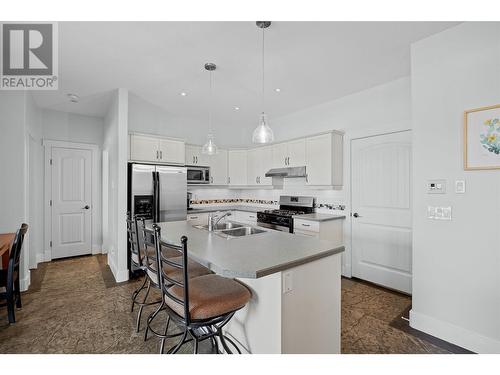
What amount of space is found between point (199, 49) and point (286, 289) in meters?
2.30

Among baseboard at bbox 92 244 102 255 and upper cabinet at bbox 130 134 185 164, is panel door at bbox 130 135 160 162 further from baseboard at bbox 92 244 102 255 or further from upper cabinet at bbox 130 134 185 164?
baseboard at bbox 92 244 102 255

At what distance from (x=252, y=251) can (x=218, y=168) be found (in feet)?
12.1

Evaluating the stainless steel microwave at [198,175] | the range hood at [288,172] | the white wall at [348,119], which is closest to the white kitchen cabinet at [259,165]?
the range hood at [288,172]

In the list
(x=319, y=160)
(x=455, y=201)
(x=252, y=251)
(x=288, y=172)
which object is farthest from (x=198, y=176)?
(x=455, y=201)

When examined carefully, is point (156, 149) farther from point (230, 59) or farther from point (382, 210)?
point (382, 210)

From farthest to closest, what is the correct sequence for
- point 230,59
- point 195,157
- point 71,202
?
point 195,157, point 71,202, point 230,59

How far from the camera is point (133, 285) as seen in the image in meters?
3.45

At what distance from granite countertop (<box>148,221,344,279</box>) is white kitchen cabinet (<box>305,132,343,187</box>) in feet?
5.90

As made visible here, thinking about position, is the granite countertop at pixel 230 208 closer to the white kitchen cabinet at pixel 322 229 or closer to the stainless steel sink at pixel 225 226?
the white kitchen cabinet at pixel 322 229

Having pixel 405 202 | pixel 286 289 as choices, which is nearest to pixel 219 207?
pixel 405 202

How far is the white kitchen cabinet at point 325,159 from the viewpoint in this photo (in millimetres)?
3775

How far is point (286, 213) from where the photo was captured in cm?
424

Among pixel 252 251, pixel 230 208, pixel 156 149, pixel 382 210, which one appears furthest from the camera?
pixel 230 208
